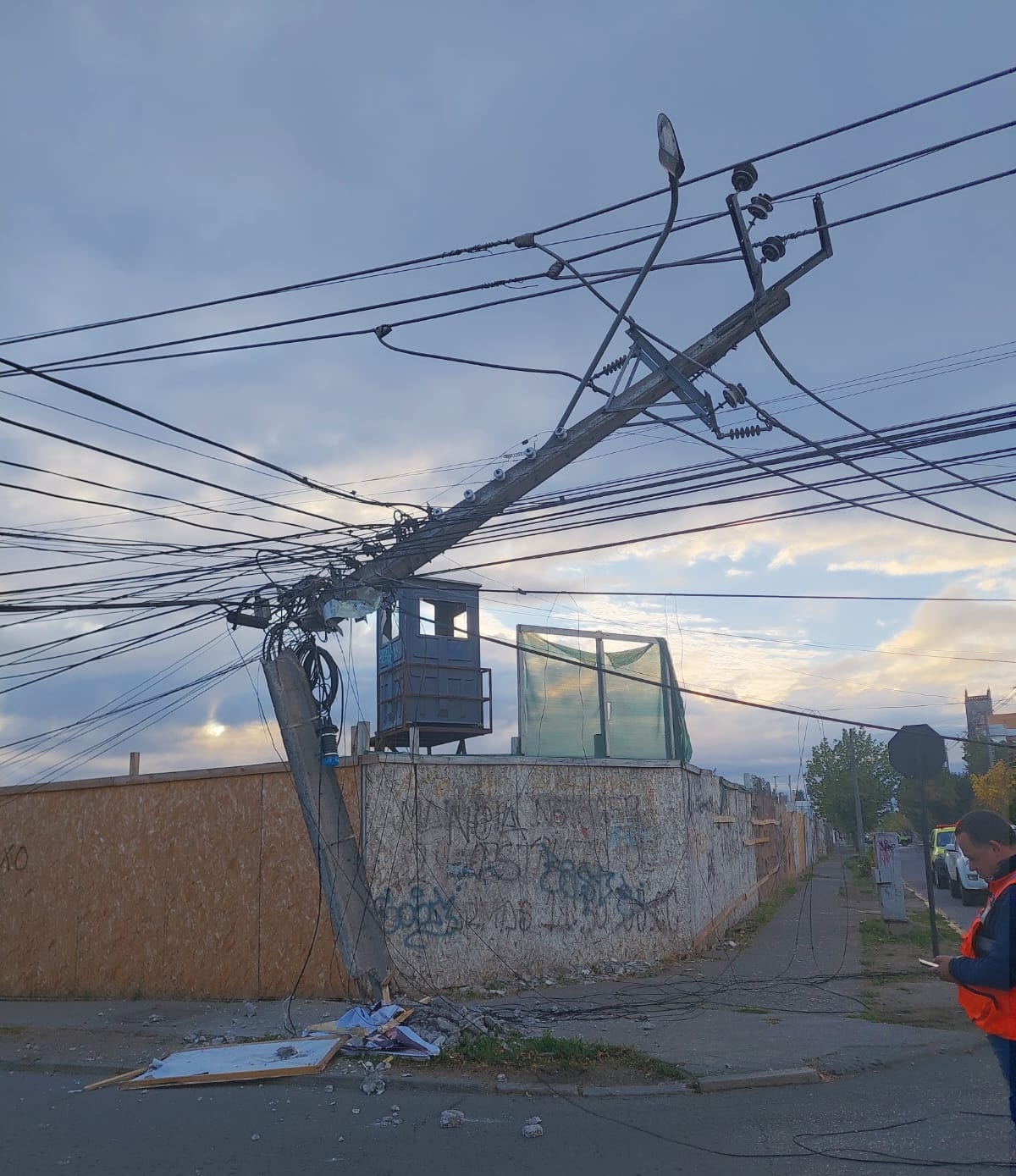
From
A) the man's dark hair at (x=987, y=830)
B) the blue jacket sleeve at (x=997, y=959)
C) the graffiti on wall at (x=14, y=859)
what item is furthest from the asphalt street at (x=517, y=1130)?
the graffiti on wall at (x=14, y=859)

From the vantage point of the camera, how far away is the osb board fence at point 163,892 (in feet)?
41.3

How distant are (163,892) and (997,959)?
39.0ft

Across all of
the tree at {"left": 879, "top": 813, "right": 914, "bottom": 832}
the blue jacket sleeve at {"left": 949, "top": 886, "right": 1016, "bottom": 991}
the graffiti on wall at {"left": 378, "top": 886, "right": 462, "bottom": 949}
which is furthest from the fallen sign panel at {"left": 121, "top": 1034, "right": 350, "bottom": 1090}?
the tree at {"left": 879, "top": 813, "right": 914, "bottom": 832}

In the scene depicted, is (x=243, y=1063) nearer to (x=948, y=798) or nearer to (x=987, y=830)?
(x=987, y=830)

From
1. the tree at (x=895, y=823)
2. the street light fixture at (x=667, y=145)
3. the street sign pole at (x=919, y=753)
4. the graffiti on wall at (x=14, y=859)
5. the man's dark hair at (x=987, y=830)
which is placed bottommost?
the tree at (x=895, y=823)

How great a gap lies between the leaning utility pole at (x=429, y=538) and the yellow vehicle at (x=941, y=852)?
19751 millimetres

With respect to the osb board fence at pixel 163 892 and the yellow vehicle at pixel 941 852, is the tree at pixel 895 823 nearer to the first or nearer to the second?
the yellow vehicle at pixel 941 852

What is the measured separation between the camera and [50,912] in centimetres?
1429

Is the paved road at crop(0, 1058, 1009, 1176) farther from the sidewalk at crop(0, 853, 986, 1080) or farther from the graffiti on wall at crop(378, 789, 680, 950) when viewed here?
the graffiti on wall at crop(378, 789, 680, 950)

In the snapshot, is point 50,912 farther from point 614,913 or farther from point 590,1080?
point 590,1080

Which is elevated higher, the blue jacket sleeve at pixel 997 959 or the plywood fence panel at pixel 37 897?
the blue jacket sleeve at pixel 997 959

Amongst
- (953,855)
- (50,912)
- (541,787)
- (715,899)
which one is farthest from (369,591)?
(953,855)

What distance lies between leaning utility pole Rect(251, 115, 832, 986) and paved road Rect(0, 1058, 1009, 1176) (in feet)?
7.41

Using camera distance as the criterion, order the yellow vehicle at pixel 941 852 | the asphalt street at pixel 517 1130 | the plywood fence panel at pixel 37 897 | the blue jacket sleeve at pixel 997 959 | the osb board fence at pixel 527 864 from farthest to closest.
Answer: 1. the yellow vehicle at pixel 941 852
2. the plywood fence panel at pixel 37 897
3. the osb board fence at pixel 527 864
4. the asphalt street at pixel 517 1130
5. the blue jacket sleeve at pixel 997 959
